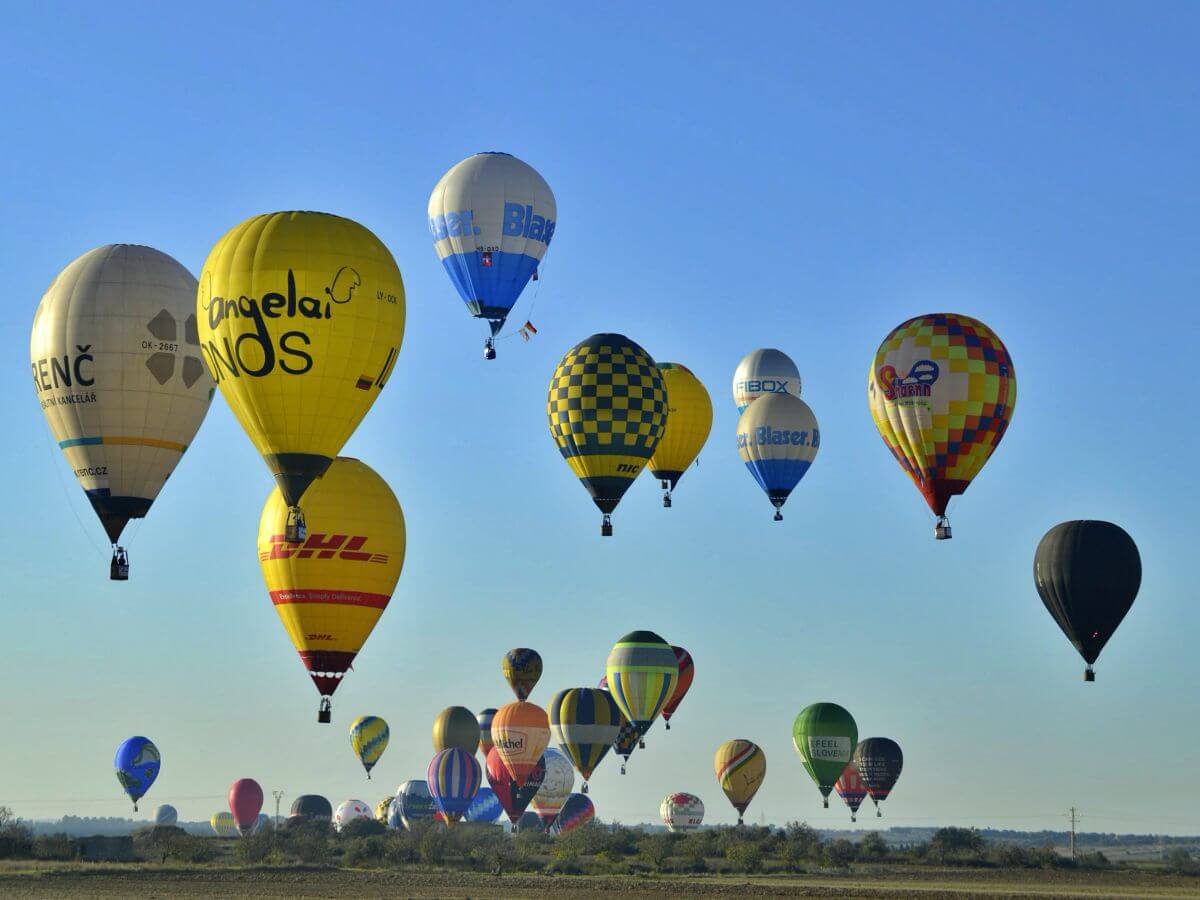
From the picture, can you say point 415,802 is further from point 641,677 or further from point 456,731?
point 641,677

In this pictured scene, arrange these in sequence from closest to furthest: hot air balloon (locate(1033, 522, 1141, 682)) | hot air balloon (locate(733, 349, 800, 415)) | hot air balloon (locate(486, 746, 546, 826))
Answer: hot air balloon (locate(1033, 522, 1141, 682)) → hot air balloon (locate(733, 349, 800, 415)) → hot air balloon (locate(486, 746, 546, 826))

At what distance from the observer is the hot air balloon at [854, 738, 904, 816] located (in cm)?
7581

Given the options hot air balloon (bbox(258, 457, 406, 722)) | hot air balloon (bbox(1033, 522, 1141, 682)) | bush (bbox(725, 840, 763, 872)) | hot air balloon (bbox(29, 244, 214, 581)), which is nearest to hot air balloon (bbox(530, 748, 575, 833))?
bush (bbox(725, 840, 763, 872))

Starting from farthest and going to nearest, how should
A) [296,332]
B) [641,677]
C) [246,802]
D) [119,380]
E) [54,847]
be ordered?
[246,802]
[641,677]
[54,847]
[119,380]
[296,332]

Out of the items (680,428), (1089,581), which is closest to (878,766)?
(680,428)

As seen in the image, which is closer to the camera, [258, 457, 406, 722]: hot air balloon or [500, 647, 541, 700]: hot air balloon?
[258, 457, 406, 722]: hot air balloon

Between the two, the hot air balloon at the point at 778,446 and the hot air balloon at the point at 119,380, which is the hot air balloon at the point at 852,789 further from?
the hot air balloon at the point at 119,380

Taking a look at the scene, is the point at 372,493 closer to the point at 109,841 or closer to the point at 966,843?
the point at 109,841

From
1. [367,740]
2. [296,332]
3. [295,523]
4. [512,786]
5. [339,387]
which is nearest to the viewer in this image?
[296,332]

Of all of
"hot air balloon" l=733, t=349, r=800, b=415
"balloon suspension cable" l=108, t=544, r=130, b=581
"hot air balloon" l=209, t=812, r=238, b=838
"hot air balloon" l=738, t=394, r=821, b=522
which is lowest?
"hot air balloon" l=209, t=812, r=238, b=838

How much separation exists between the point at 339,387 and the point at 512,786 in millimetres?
48681

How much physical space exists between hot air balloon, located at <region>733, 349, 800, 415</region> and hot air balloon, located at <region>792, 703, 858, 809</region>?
54.9 feet

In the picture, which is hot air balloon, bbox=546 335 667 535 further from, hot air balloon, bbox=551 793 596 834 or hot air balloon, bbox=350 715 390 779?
hot air balloon, bbox=350 715 390 779

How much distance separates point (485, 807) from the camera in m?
82.5
